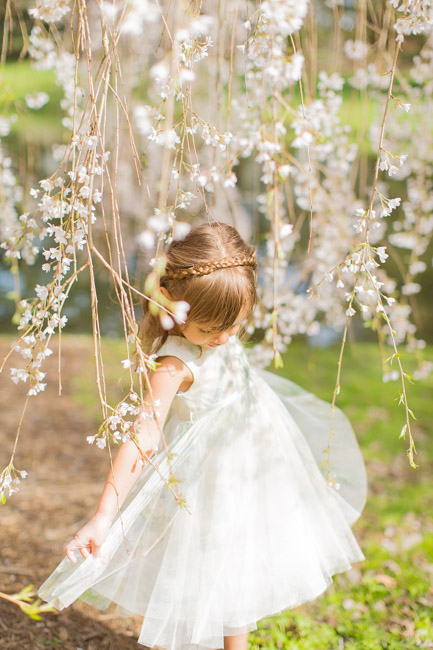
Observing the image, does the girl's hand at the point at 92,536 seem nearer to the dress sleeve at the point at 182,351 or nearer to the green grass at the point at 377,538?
the green grass at the point at 377,538

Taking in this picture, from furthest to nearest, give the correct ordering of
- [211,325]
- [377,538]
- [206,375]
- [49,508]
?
[49,508], [377,538], [206,375], [211,325]

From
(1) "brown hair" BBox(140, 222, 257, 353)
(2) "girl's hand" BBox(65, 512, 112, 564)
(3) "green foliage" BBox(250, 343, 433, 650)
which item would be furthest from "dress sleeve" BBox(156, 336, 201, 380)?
(3) "green foliage" BBox(250, 343, 433, 650)

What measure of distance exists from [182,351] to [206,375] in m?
0.10

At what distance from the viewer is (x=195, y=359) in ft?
4.99

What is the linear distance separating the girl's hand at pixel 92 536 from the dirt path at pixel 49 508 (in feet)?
1.73

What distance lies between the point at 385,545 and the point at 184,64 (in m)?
2.03

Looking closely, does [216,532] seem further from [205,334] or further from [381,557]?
[381,557]

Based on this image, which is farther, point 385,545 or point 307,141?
point 385,545

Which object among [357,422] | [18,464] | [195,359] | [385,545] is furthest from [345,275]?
[195,359]

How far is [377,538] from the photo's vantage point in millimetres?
2531

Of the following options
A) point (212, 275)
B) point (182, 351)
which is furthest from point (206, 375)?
point (212, 275)

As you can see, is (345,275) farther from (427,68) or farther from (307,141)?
(307,141)

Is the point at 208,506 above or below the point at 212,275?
below

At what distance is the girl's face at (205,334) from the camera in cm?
145
